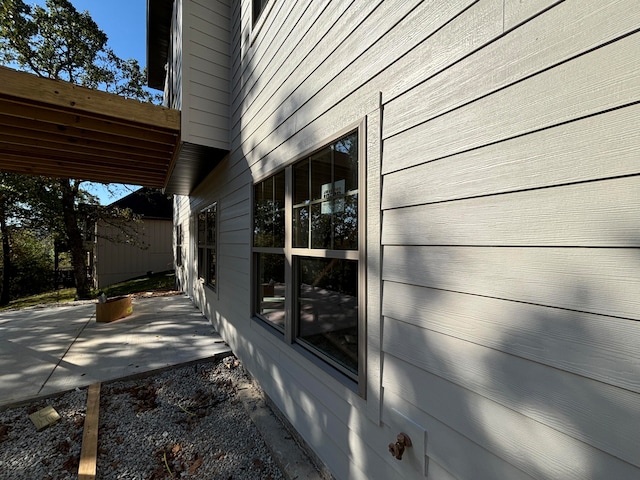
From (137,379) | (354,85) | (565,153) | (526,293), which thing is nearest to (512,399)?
(526,293)

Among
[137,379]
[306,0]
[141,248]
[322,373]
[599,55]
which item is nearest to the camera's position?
[599,55]

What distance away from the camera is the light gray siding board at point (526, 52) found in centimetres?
81

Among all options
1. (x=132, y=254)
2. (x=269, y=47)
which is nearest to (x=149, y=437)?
(x=269, y=47)

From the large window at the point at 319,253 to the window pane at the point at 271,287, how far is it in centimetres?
1

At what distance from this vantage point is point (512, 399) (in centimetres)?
100

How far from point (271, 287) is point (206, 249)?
10.9 feet

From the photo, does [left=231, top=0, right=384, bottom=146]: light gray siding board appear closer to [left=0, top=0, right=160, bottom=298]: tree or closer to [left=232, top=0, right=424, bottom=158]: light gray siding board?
[left=232, top=0, right=424, bottom=158]: light gray siding board

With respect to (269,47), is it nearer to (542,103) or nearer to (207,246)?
(542,103)

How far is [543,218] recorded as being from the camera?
36.7 inches

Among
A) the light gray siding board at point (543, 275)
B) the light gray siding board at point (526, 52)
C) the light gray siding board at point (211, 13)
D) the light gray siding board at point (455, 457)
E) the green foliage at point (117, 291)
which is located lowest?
the green foliage at point (117, 291)

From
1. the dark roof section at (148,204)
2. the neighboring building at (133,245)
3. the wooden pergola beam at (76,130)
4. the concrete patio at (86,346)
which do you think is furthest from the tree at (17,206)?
the wooden pergola beam at (76,130)

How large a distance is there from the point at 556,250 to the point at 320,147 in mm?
1552

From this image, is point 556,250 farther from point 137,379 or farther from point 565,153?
point 137,379

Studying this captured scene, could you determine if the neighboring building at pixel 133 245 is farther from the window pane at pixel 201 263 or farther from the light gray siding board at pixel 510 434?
the light gray siding board at pixel 510 434
